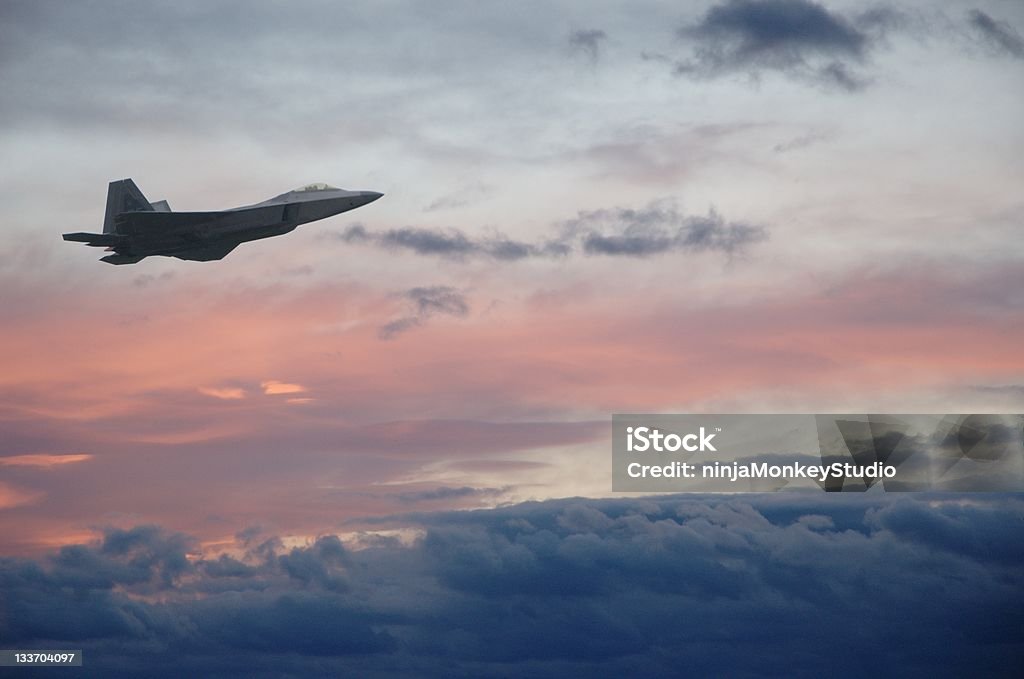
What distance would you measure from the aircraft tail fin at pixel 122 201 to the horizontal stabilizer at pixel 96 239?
392 centimetres

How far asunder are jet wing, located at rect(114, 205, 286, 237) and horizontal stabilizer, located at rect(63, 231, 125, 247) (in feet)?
3.60

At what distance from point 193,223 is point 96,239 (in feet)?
41.9

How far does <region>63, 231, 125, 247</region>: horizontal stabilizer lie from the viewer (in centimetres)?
12117

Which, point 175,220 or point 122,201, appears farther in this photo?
point 122,201

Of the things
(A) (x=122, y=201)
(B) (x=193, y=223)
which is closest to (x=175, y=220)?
(B) (x=193, y=223)

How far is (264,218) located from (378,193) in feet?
51.2

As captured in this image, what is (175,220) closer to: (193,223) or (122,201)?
(193,223)

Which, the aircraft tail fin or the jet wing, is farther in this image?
the aircraft tail fin

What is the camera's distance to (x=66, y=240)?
120 meters

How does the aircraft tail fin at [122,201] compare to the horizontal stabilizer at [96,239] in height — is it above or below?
above

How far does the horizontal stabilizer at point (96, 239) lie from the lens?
121 meters

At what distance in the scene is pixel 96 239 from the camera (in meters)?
122

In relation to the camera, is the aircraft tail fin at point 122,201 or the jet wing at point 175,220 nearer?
the jet wing at point 175,220

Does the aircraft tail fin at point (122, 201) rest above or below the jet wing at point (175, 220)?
above
